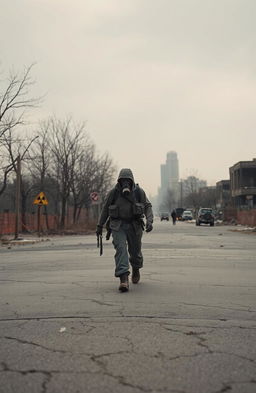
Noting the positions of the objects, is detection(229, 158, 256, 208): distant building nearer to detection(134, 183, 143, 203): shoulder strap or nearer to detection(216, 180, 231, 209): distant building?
detection(216, 180, 231, 209): distant building

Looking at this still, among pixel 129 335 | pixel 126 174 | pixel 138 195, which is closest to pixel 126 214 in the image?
pixel 138 195

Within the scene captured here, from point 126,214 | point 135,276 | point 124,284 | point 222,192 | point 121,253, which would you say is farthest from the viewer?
point 222,192

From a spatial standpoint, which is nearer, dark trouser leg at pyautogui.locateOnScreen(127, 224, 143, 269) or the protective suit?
the protective suit

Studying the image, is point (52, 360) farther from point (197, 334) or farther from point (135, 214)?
point (135, 214)

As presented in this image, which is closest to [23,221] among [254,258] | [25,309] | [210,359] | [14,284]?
[254,258]

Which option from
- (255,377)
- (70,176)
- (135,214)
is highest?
(70,176)

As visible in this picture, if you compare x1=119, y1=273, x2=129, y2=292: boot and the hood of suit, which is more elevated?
the hood of suit

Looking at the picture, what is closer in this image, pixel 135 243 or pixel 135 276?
pixel 135 243

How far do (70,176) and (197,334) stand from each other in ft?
136

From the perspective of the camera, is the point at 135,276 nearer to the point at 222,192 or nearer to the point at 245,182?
the point at 245,182

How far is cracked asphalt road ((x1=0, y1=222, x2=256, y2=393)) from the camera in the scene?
3.46 meters

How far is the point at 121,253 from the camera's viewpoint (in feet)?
24.6

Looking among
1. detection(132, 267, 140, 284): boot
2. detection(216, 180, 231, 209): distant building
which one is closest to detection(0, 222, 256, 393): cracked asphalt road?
detection(132, 267, 140, 284): boot

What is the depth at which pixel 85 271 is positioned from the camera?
33.6 ft
